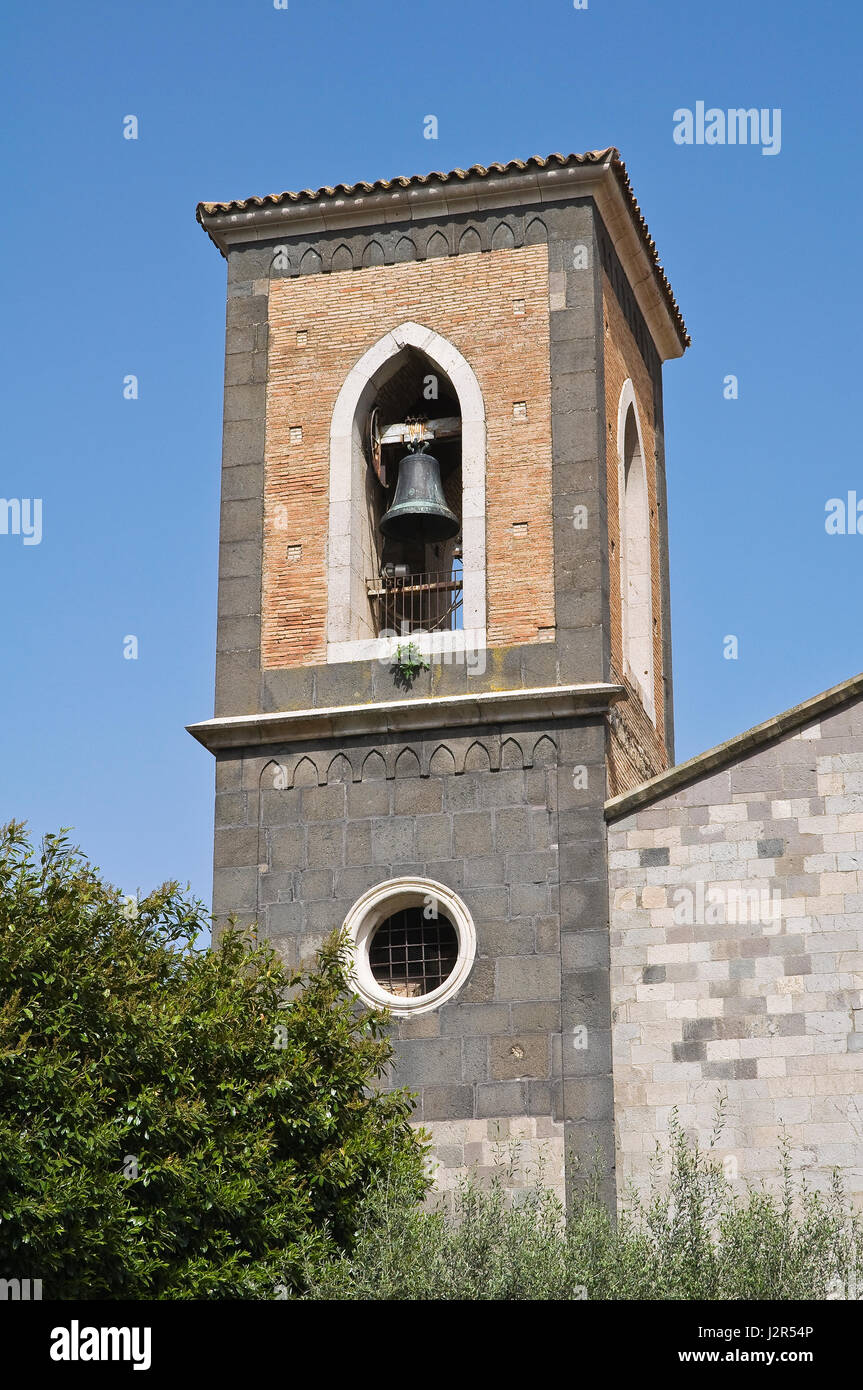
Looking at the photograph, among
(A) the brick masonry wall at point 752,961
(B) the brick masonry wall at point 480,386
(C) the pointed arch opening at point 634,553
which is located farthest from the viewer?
(C) the pointed arch opening at point 634,553

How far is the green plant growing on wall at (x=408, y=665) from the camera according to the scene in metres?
20.3

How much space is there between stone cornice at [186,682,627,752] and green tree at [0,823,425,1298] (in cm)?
295

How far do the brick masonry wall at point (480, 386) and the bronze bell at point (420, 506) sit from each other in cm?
Result: 57

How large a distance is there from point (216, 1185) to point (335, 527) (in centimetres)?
766

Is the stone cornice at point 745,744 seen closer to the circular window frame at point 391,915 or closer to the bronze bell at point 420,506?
the circular window frame at point 391,915

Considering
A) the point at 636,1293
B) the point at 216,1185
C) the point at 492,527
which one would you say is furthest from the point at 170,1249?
the point at 492,527

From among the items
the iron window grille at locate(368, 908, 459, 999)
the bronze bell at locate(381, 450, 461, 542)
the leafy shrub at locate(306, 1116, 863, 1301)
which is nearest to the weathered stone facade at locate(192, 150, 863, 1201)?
the iron window grille at locate(368, 908, 459, 999)

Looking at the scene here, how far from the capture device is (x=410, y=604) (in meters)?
21.7

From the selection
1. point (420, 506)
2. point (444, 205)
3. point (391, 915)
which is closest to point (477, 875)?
point (391, 915)

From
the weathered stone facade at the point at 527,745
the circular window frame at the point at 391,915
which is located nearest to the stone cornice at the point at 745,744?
the weathered stone facade at the point at 527,745

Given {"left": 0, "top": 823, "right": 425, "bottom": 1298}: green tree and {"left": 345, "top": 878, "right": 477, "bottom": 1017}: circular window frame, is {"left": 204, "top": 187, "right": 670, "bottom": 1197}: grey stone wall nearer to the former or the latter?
{"left": 345, "top": 878, "right": 477, "bottom": 1017}: circular window frame

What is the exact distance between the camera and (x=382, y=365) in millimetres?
21641

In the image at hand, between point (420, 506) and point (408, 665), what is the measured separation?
1.66 meters

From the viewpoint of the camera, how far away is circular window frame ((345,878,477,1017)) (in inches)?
751
